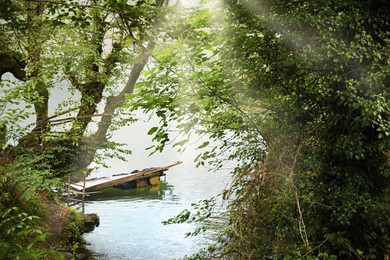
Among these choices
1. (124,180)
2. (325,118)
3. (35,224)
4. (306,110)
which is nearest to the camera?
(325,118)

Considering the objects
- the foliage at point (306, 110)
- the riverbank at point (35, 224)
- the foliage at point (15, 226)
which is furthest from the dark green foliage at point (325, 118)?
the riverbank at point (35, 224)

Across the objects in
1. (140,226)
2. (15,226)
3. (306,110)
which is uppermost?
(306,110)

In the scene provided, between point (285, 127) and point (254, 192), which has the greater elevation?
point (285, 127)

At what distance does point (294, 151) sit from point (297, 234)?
1.15 m

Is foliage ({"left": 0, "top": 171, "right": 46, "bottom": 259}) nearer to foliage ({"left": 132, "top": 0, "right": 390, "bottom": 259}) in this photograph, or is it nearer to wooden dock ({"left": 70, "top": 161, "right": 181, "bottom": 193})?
foliage ({"left": 132, "top": 0, "right": 390, "bottom": 259})

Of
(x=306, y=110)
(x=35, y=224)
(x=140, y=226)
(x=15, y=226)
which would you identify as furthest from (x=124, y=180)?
(x=306, y=110)

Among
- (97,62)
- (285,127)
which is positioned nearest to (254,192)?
(285,127)

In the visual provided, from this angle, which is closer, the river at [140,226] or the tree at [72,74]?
the tree at [72,74]

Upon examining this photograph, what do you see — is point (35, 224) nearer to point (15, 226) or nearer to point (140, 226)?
point (15, 226)

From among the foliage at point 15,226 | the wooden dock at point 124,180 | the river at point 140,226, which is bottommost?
the river at point 140,226

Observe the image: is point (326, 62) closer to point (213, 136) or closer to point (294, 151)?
point (294, 151)

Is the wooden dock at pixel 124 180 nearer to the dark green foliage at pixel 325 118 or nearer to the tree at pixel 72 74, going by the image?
the tree at pixel 72 74

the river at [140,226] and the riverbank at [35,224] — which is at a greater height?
the riverbank at [35,224]

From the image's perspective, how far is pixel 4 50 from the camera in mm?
9000
